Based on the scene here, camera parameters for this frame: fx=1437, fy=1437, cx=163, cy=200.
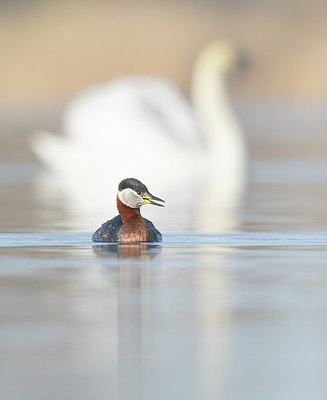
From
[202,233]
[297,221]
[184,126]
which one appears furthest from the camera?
[184,126]

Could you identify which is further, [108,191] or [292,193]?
[108,191]

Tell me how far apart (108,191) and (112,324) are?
7752mm

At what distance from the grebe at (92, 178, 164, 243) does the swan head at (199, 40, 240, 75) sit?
9077 mm

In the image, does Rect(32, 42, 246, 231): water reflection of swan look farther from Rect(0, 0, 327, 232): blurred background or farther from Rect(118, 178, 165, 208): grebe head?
Rect(118, 178, 165, 208): grebe head

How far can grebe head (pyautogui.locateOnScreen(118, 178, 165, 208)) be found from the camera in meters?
9.17

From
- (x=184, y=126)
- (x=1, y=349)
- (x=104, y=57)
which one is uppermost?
(x=104, y=57)

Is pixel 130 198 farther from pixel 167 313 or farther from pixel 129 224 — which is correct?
pixel 167 313

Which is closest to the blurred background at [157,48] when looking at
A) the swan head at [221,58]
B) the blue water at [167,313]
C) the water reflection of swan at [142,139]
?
the swan head at [221,58]

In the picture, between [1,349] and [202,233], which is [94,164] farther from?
[1,349]

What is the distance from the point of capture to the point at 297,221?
33.2ft

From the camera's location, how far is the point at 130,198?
9195 mm

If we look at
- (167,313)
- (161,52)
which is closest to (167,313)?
(167,313)

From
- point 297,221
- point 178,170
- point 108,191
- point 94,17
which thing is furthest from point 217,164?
point 94,17

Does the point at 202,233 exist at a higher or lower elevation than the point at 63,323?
higher
